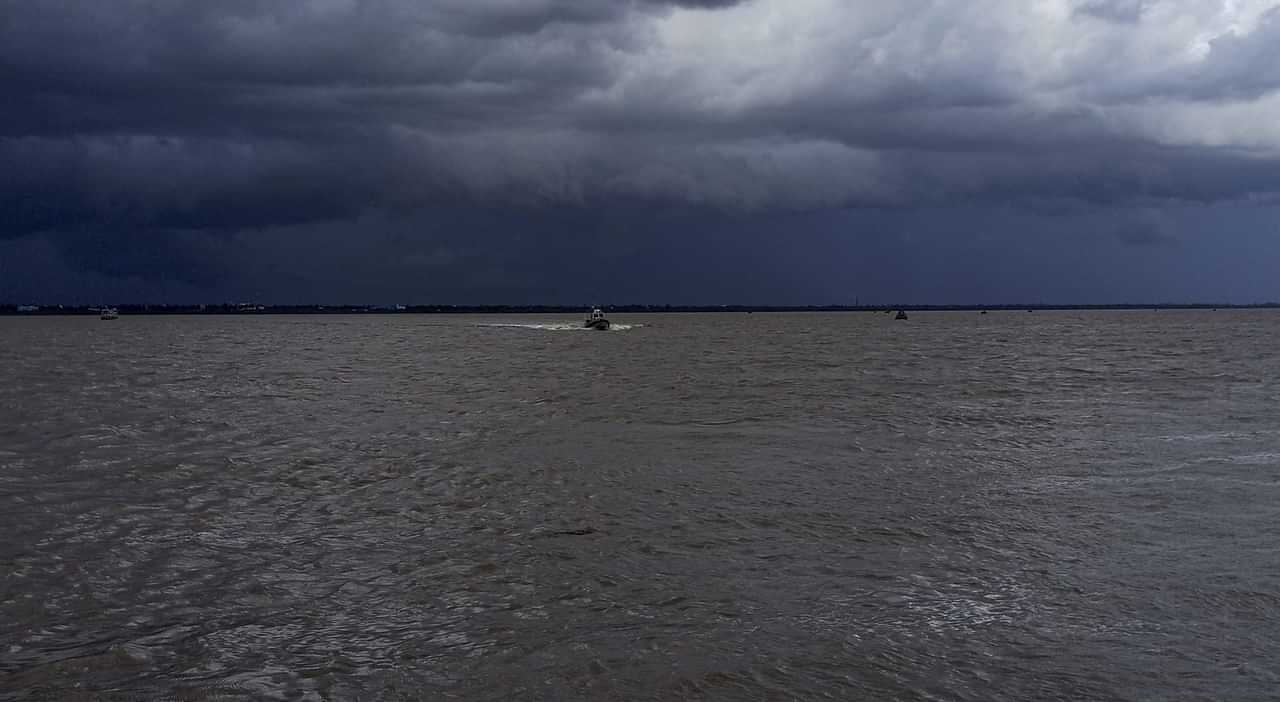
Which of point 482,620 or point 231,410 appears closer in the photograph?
point 482,620

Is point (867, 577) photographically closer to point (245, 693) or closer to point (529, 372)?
point (245, 693)

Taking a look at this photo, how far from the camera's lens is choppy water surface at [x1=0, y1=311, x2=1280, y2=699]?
10406 millimetres

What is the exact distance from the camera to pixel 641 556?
1545 centimetres

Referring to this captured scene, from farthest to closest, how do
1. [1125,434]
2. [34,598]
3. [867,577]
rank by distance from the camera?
[1125,434], [867,577], [34,598]

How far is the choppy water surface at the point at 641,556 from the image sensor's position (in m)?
10.4

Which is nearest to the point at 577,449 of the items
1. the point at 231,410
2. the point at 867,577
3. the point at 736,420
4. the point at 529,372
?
the point at 736,420

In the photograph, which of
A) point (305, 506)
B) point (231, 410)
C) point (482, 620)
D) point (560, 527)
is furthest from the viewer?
point (231, 410)

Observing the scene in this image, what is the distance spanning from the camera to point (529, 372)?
63.3 meters

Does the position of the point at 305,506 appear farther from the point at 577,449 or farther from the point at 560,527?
the point at 577,449

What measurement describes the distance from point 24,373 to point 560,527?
59345 millimetres

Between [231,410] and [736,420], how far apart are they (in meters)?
19.1

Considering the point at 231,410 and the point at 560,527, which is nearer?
the point at 560,527

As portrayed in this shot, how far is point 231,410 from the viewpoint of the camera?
129 feet

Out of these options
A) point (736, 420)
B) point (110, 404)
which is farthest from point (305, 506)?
point (110, 404)
